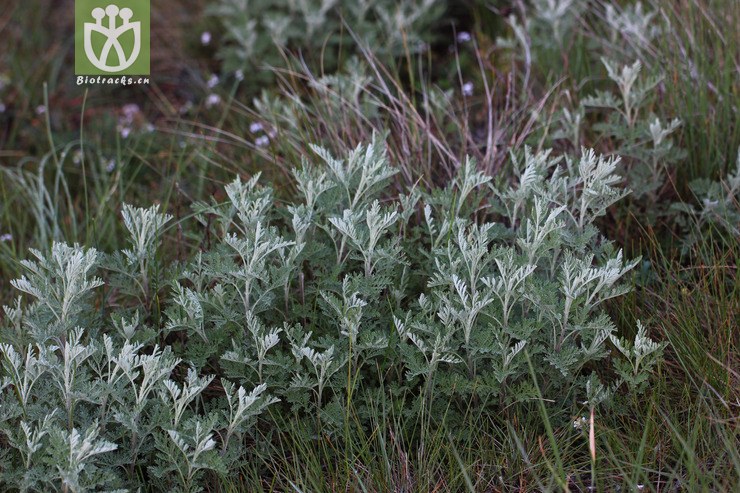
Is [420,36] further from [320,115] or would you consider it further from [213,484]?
[213,484]

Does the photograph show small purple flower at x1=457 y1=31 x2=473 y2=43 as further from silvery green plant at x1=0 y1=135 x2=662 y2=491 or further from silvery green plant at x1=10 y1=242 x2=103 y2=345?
silvery green plant at x1=10 y1=242 x2=103 y2=345

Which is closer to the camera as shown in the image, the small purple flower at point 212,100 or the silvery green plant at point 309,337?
the silvery green plant at point 309,337

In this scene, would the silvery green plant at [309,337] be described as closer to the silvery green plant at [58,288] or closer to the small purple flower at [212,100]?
the silvery green plant at [58,288]

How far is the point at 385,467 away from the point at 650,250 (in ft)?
4.55

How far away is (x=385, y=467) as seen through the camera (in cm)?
245

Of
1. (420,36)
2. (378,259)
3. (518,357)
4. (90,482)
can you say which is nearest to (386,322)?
(378,259)

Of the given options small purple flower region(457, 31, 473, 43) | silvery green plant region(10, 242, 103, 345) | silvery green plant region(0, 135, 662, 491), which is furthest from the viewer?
small purple flower region(457, 31, 473, 43)

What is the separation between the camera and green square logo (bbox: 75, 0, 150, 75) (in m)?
3.73

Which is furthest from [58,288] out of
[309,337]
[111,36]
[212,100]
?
[212,100]

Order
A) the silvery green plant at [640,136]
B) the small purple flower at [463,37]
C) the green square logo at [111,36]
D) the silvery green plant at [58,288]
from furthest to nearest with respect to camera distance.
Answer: the small purple flower at [463,37] → the green square logo at [111,36] → the silvery green plant at [640,136] → the silvery green plant at [58,288]

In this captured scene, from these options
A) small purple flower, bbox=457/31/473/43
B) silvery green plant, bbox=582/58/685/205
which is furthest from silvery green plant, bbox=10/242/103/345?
small purple flower, bbox=457/31/473/43

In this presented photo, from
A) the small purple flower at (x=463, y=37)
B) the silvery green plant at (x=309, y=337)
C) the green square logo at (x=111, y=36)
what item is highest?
the green square logo at (x=111, y=36)

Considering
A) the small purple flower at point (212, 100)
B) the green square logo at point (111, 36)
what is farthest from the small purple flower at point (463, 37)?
the green square logo at point (111, 36)

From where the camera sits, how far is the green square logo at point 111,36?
3727 millimetres
